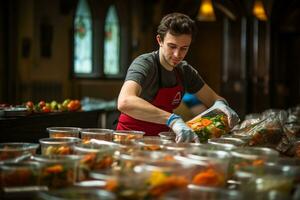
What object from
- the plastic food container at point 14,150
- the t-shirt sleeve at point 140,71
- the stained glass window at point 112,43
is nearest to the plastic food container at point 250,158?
the plastic food container at point 14,150

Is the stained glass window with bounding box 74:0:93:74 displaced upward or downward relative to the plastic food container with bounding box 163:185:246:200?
upward

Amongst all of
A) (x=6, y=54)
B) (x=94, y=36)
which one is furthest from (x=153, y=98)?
(x=94, y=36)

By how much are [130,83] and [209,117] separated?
58 cm

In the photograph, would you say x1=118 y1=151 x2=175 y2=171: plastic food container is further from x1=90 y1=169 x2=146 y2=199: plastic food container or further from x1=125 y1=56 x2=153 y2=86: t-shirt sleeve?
x1=125 y1=56 x2=153 y2=86: t-shirt sleeve

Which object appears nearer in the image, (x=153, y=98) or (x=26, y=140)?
(x=153, y=98)

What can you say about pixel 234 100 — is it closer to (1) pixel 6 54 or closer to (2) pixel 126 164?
(1) pixel 6 54

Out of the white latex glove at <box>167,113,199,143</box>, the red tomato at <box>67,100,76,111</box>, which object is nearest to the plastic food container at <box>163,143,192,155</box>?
the white latex glove at <box>167,113,199,143</box>

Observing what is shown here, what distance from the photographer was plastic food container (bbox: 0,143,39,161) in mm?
2271

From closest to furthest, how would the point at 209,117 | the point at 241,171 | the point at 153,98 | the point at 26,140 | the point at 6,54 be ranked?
the point at 241,171 < the point at 209,117 < the point at 153,98 < the point at 26,140 < the point at 6,54

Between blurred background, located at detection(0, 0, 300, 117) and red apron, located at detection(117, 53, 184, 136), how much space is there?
517 centimetres

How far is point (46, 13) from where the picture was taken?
1119cm

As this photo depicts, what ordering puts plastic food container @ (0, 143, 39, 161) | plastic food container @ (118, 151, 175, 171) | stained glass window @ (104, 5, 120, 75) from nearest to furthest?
1. plastic food container @ (118, 151, 175, 171)
2. plastic food container @ (0, 143, 39, 161)
3. stained glass window @ (104, 5, 120, 75)

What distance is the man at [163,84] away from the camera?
10.7 ft

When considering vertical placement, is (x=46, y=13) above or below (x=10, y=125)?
above
